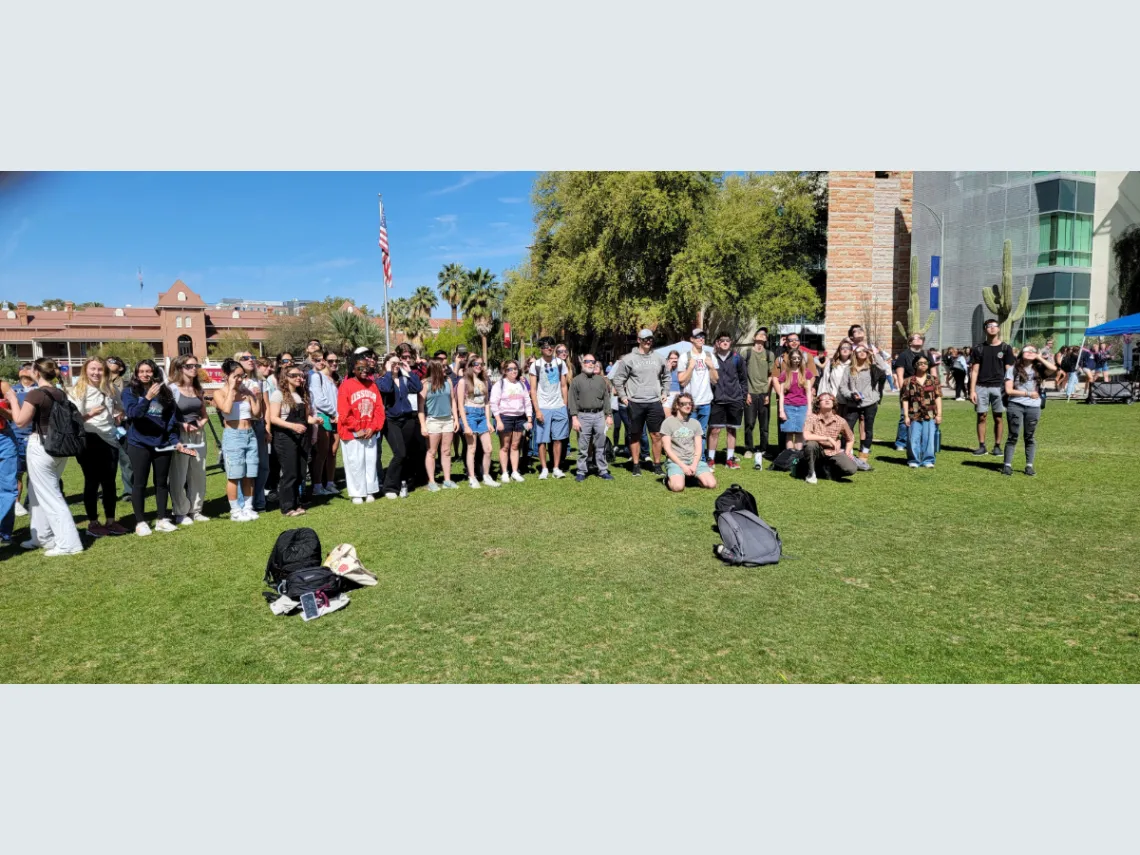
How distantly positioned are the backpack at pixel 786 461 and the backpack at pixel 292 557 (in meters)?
6.86

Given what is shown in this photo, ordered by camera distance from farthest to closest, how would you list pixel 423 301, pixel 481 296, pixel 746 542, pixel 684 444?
1. pixel 423 301
2. pixel 481 296
3. pixel 684 444
4. pixel 746 542

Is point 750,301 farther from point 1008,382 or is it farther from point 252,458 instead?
point 252,458

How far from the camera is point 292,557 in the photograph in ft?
17.1

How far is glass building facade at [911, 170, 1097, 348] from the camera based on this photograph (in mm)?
35656

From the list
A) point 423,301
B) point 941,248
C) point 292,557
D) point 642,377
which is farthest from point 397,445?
point 423,301

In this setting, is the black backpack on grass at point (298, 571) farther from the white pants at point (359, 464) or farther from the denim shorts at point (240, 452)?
the white pants at point (359, 464)

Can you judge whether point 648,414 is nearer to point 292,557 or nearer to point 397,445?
point 397,445

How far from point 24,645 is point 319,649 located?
6.40 ft

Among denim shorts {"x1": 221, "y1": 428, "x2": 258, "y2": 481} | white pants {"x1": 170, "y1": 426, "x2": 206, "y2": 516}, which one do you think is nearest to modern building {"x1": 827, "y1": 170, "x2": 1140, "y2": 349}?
denim shorts {"x1": 221, "y1": 428, "x2": 258, "y2": 481}

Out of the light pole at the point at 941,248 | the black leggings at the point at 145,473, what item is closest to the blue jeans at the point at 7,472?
the black leggings at the point at 145,473

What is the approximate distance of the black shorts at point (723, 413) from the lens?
401 inches

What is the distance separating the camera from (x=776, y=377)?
10.5 meters

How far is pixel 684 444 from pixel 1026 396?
177 inches

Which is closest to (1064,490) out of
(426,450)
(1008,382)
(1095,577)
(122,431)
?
(1008,382)
